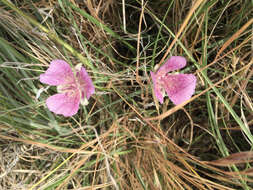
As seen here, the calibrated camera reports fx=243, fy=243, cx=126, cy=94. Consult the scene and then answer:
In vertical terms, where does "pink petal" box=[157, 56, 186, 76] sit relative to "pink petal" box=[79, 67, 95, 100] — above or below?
above

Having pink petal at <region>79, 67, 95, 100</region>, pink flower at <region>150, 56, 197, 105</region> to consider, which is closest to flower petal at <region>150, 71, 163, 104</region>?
pink flower at <region>150, 56, 197, 105</region>

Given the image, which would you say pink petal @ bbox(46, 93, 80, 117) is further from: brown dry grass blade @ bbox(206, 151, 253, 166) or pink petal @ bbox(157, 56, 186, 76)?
brown dry grass blade @ bbox(206, 151, 253, 166)

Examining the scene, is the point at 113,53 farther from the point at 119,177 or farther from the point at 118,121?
the point at 119,177

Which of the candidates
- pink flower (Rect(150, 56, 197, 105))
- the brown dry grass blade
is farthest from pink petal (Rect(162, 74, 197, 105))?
the brown dry grass blade

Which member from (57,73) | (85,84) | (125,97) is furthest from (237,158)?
(57,73)

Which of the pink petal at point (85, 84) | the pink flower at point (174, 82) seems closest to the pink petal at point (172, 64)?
the pink flower at point (174, 82)

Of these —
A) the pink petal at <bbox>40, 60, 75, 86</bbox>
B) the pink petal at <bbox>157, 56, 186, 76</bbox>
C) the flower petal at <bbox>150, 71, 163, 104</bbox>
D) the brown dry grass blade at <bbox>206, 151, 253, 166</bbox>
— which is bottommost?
the brown dry grass blade at <bbox>206, 151, 253, 166</bbox>

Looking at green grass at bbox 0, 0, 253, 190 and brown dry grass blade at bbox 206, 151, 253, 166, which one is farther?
green grass at bbox 0, 0, 253, 190
